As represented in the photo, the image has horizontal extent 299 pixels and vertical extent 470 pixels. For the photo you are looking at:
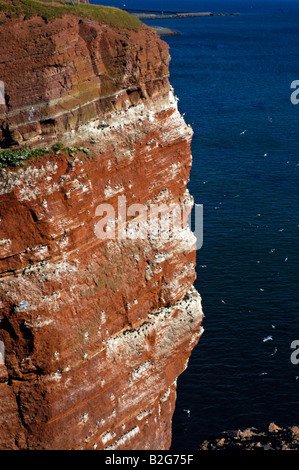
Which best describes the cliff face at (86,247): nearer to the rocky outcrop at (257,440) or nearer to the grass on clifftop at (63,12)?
the grass on clifftop at (63,12)

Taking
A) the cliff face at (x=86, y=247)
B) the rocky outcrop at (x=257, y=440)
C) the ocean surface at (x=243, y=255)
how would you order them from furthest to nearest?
the ocean surface at (x=243, y=255) < the rocky outcrop at (x=257, y=440) < the cliff face at (x=86, y=247)

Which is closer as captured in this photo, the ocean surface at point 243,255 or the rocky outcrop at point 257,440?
the rocky outcrop at point 257,440

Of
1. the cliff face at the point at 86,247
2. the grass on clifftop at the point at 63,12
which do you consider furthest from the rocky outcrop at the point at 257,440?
the grass on clifftop at the point at 63,12

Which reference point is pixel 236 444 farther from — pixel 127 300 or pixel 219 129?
pixel 219 129

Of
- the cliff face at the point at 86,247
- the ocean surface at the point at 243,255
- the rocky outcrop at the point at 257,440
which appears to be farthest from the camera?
the ocean surface at the point at 243,255

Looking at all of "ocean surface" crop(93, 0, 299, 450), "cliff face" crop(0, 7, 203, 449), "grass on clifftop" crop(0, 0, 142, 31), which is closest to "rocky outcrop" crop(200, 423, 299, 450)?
"ocean surface" crop(93, 0, 299, 450)

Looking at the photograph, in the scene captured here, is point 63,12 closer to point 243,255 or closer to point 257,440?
point 257,440
